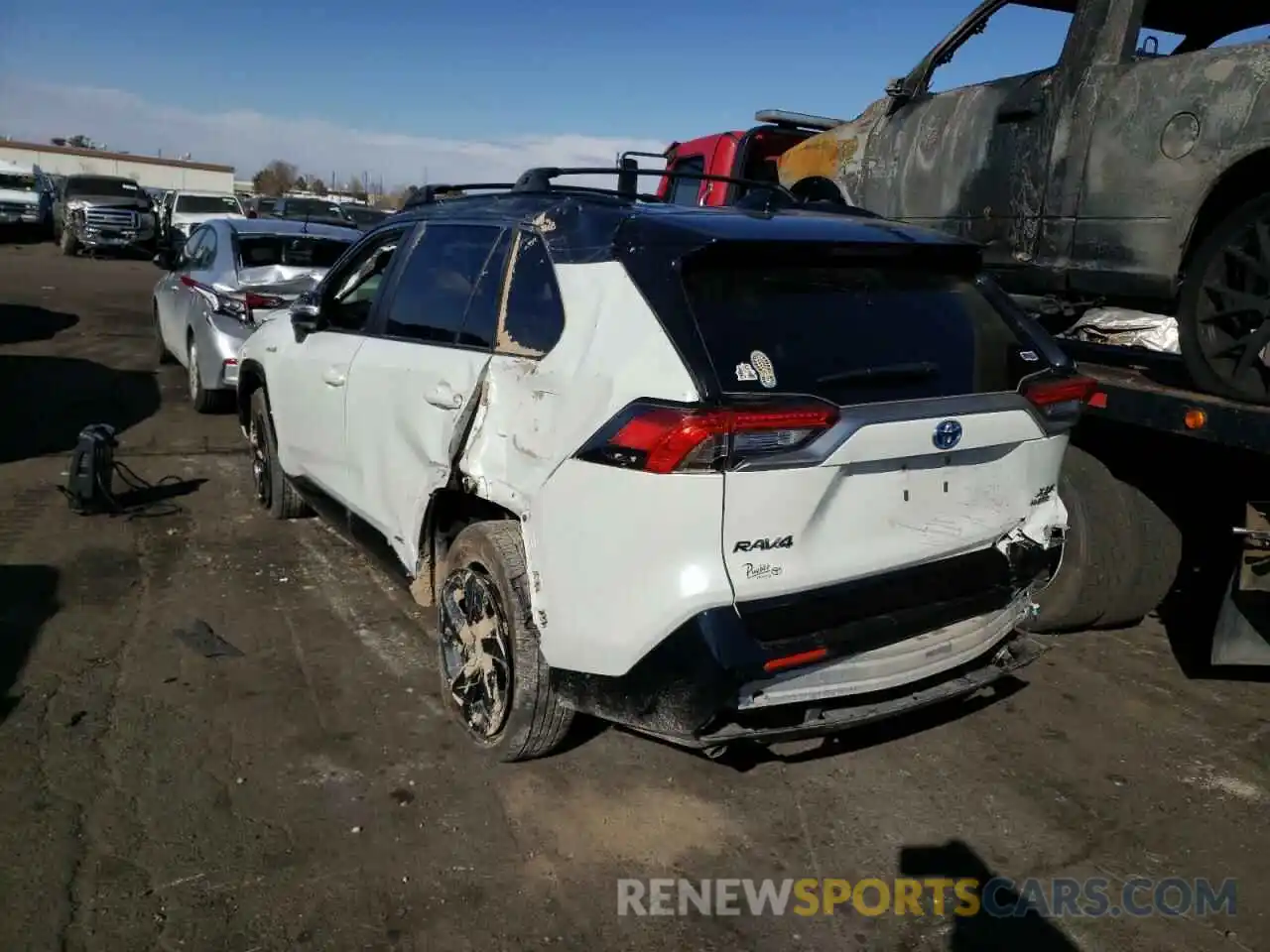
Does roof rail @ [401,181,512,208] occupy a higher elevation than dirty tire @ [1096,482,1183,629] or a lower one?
higher

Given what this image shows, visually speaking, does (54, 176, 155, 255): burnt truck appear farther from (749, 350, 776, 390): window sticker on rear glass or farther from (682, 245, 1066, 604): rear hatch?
(749, 350, 776, 390): window sticker on rear glass

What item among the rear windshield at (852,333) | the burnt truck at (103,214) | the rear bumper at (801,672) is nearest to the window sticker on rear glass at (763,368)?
the rear windshield at (852,333)

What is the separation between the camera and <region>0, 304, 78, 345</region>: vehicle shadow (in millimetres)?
12258

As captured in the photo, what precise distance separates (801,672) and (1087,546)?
2.25 meters

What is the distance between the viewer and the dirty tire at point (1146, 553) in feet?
14.8

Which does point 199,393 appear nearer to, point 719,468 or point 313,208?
point 719,468

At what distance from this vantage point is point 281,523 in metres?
6.02

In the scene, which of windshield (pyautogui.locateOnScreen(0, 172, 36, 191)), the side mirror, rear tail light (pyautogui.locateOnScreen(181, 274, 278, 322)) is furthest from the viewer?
windshield (pyautogui.locateOnScreen(0, 172, 36, 191))

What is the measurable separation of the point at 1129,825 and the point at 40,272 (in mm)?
23168

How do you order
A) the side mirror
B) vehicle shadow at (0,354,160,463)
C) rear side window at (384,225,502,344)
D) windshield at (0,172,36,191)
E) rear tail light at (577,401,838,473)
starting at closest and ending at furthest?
rear tail light at (577,401,838,473), rear side window at (384,225,502,344), the side mirror, vehicle shadow at (0,354,160,463), windshield at (0,172,36,191)

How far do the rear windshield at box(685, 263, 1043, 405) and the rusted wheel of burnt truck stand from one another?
1.14m

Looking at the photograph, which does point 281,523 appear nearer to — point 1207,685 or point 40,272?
point 1207,685

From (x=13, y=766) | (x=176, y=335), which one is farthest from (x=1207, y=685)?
(x=176, y=335)

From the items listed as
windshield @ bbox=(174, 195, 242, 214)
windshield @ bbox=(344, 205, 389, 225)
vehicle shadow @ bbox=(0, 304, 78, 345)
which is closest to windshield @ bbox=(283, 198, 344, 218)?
windshield @ bbox=(344, 205, 389, 225)
